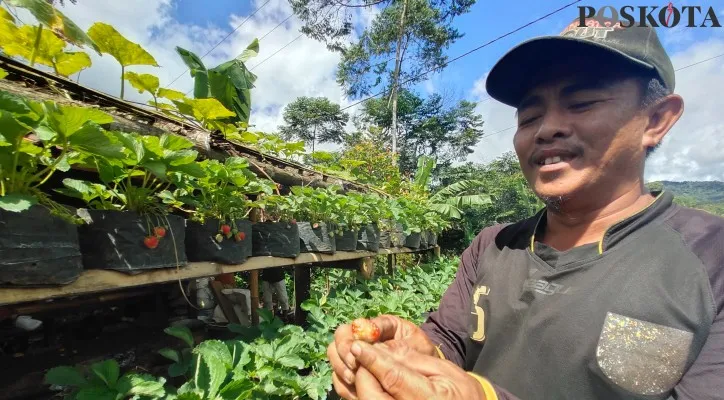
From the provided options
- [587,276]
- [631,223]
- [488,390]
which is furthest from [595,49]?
[488,390]

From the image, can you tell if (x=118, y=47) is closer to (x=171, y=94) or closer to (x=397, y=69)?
(x=171, y=94)

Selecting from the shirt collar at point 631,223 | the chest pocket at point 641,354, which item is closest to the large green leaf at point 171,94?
the shirt collar at point 631,223

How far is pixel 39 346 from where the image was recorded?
12.6 feet

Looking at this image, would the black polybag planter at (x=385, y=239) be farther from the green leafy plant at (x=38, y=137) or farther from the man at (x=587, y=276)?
the green leafy plant at (x=38, y=137)

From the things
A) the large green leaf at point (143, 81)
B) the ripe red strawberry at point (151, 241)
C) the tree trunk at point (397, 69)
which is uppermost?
the tree trunk at point (397, 69)

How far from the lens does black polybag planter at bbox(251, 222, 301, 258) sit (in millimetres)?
2861

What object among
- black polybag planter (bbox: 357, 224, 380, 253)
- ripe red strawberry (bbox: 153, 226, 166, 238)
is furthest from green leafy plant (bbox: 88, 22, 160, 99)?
black polybag planter (bbox: 357, 224, 380, 253)

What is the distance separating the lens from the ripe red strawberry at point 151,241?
5.82 feet

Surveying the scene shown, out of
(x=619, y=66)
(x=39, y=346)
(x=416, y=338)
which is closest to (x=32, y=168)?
(x=416, y=338)

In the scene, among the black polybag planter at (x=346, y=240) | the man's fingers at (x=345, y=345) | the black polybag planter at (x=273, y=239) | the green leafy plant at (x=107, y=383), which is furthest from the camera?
the black polybag planter at (x=346, y=240)

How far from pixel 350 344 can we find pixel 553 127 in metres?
0.97

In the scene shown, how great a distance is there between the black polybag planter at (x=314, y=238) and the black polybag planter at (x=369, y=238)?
3.26ft

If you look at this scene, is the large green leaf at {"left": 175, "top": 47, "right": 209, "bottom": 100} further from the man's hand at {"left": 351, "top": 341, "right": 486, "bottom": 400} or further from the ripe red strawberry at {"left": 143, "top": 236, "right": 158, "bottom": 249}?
the man's hand at {"left": 351, "top": 341, "right": 486, "bottom": 400}

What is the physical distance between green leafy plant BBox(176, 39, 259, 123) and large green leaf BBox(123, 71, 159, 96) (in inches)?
33.2
